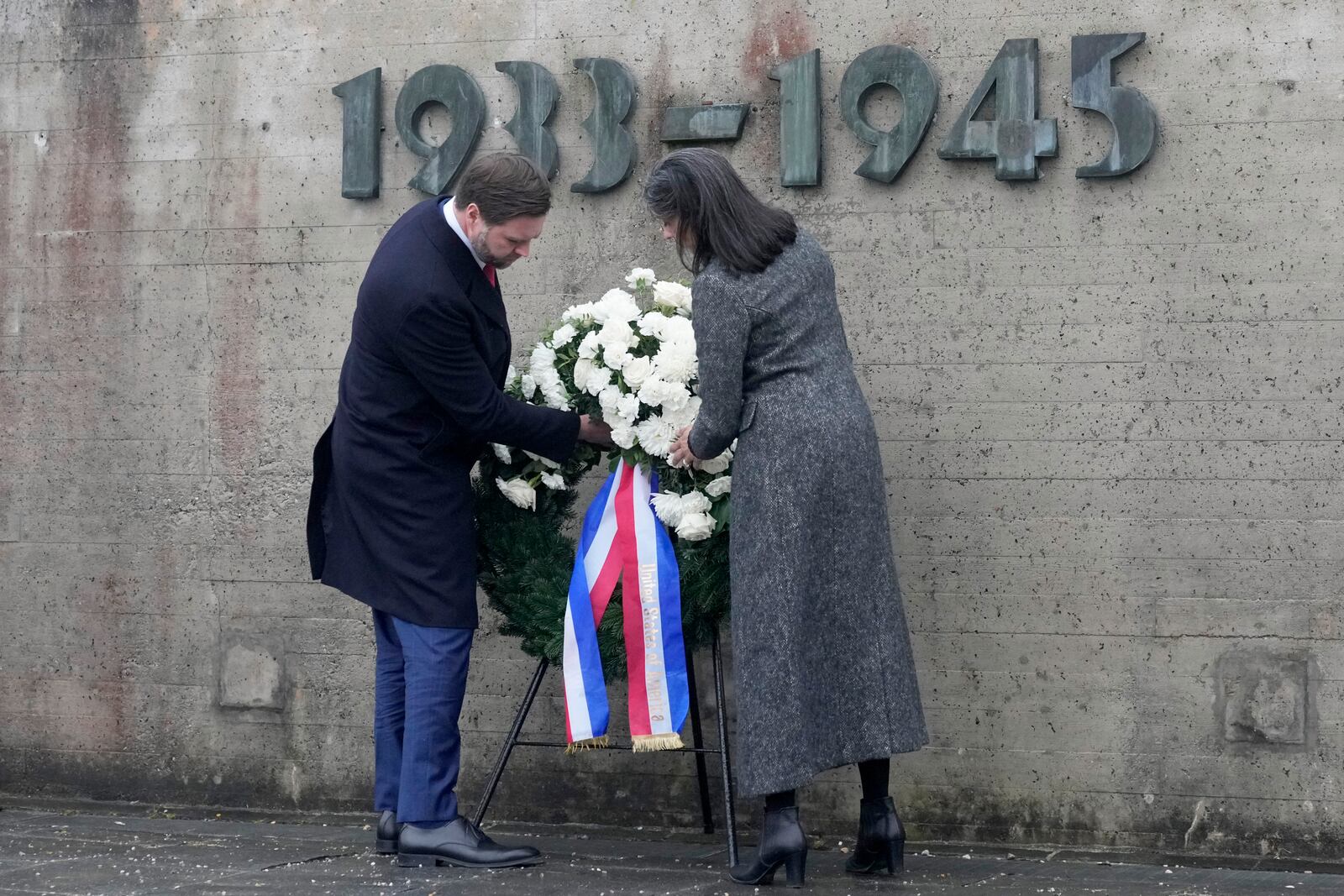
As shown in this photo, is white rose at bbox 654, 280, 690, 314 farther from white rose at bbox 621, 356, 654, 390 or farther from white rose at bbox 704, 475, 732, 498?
white rose at bbox 704, 475, 732, 498

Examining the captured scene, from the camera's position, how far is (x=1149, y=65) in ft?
14.5

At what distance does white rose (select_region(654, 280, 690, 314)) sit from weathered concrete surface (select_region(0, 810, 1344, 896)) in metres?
1.48

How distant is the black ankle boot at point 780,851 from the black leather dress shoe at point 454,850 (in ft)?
2.02

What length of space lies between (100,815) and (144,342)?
1.55 metres

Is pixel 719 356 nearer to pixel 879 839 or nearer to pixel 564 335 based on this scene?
pixel 564 335

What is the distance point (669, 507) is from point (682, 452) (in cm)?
18

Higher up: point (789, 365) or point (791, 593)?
point (789, 365)

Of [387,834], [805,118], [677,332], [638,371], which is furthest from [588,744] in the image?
[805,118]

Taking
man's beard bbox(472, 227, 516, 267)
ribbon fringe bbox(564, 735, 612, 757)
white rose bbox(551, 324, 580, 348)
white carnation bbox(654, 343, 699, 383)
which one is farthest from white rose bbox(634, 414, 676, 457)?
ribbon fringe bbox(564, 735, 612, 757)

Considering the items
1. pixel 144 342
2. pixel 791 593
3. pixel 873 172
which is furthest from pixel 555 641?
pixel 144 342

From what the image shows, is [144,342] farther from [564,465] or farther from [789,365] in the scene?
[789,365]

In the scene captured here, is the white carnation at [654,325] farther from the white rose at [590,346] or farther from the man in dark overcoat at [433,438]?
the man in dark overcoat at [433,438]

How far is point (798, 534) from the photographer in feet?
12.3

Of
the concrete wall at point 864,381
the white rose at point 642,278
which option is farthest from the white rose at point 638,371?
the concrete wall at point 864,381
